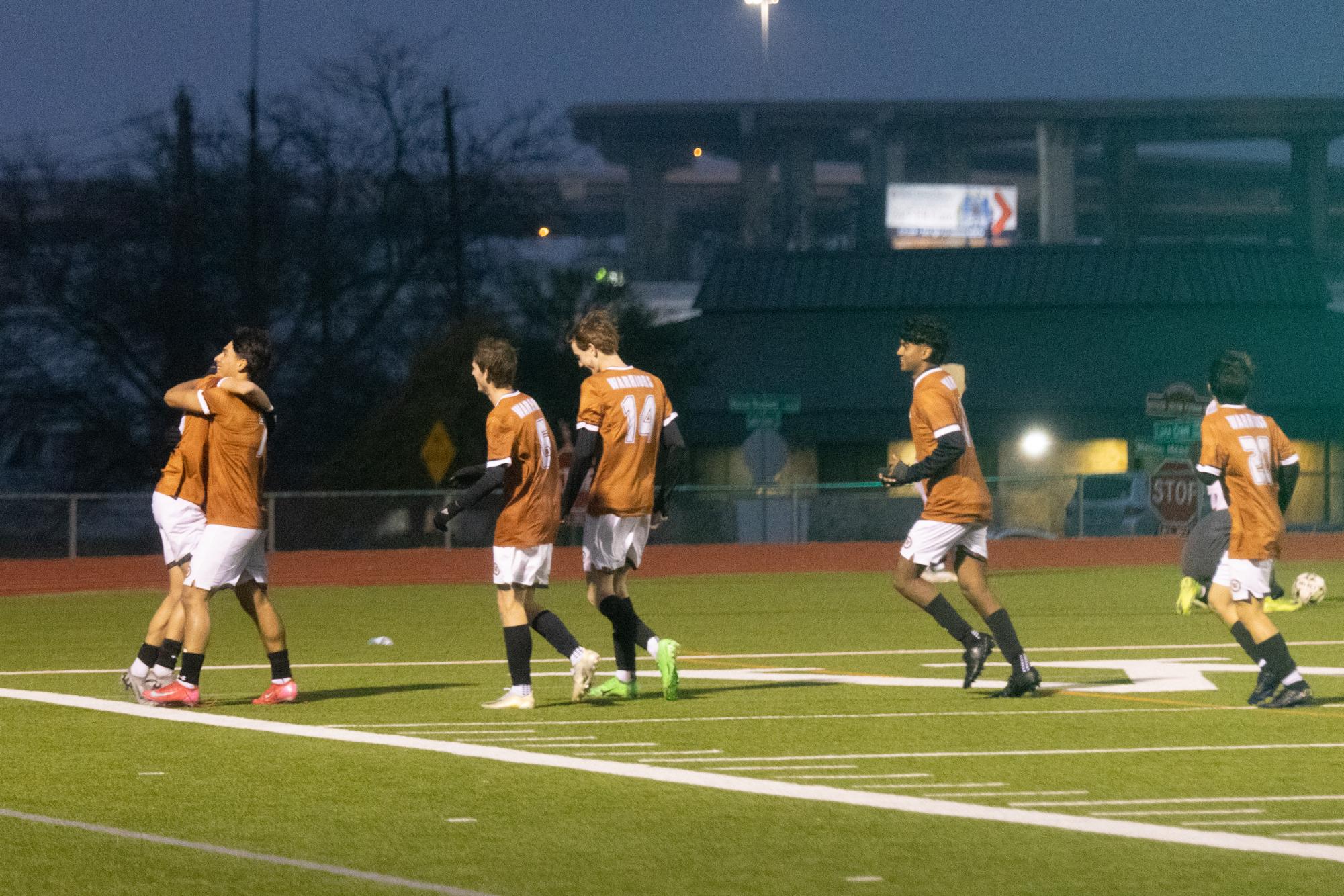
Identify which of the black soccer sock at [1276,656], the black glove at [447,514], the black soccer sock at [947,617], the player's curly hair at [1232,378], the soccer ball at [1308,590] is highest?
the player's curly hair at [1232,378]

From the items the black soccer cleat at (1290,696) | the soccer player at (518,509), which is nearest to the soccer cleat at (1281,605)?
the black soccer cleat at (1290,696)

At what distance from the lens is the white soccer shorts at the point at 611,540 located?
38.1ft

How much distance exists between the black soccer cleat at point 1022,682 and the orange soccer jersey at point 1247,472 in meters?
1.30

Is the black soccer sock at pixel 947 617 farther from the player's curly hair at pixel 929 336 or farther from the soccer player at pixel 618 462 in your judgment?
Answer: the soccer player at pixel 618 462

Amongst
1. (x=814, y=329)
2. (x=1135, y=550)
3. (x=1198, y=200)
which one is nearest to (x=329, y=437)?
(x=814, y=329)

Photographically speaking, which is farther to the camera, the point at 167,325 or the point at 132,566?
the point at 167,325

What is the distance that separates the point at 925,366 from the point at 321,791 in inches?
184

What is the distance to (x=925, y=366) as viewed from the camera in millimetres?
11977

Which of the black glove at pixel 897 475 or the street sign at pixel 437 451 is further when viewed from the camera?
the street sign at pixel 437 451

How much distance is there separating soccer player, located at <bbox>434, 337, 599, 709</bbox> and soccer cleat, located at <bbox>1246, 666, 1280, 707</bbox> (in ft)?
11.3

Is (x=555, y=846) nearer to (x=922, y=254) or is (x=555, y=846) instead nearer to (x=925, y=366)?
(x=925, y=366)

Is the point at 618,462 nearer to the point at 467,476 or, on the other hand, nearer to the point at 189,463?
the point at 467,476

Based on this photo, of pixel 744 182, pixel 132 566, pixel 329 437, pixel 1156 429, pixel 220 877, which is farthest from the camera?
pixel 744 182

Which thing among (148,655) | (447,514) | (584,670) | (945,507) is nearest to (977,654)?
(945,507)
